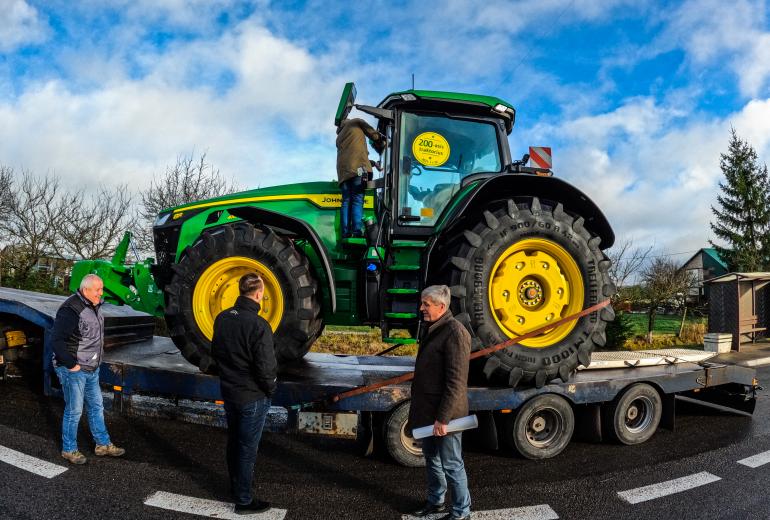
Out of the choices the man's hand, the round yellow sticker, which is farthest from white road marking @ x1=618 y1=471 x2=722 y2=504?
the round yellow sticker

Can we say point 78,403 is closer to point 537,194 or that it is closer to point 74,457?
point 74,457

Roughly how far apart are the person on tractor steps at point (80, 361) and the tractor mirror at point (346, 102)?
8.14 feet

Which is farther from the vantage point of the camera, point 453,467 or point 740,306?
point 740,306

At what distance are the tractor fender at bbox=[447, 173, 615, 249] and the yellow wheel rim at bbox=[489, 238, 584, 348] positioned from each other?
0.56m

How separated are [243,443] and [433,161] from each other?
297cm

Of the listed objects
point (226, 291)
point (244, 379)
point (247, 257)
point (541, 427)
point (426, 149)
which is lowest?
point (541, 427)

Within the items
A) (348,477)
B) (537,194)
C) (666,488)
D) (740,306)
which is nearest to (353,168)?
(537,194)

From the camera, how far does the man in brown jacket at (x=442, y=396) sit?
10.3ft

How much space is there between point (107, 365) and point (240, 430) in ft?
7.18

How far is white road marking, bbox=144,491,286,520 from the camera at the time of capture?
3.25 metres

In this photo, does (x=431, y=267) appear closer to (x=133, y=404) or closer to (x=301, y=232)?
(x=301, y=232)

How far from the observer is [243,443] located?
Result: 10.8ft

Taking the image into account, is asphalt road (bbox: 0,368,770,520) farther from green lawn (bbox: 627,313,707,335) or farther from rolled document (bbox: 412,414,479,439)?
green lawn (bbox: 627,313,707,335)

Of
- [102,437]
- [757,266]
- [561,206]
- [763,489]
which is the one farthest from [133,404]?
[757,266]
